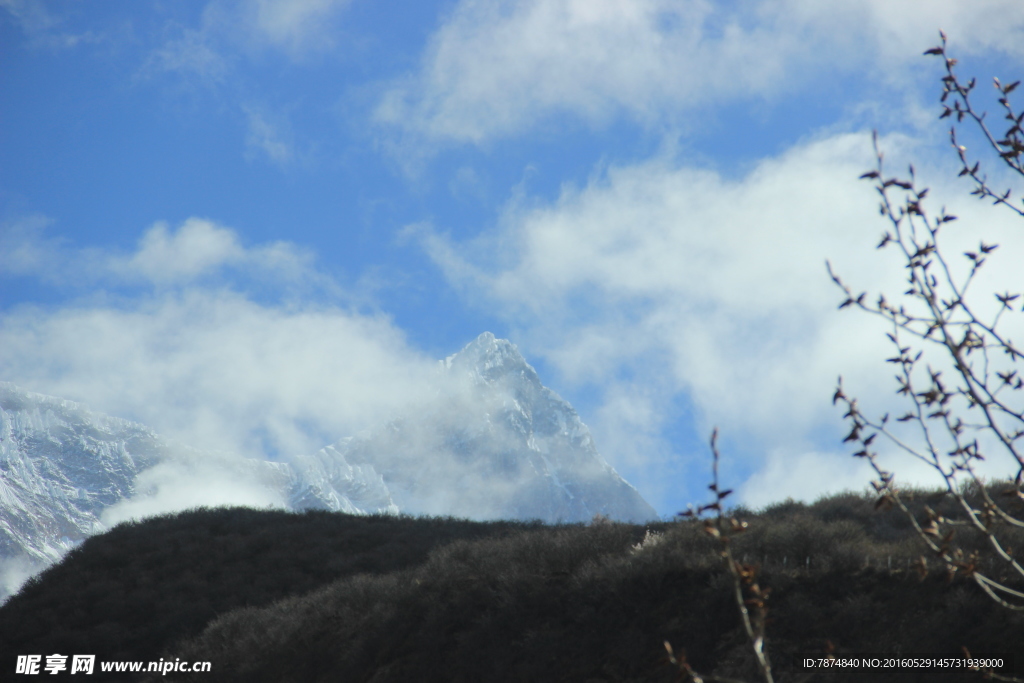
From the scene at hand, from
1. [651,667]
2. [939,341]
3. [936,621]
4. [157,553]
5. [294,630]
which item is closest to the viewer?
[939,341]

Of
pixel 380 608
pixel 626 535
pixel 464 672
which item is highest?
pixel 626 535

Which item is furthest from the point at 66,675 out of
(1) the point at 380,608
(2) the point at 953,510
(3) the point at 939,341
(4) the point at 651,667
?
(2) the point at 953,510

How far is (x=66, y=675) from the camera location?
12570 millimetres

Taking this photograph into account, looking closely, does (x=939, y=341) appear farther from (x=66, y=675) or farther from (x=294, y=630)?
(x=66, y=675)

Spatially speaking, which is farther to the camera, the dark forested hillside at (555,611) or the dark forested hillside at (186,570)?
the dark forested hillside at (186,570)

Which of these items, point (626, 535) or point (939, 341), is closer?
point (939, 341)

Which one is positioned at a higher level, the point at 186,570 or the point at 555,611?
the point at 186,570

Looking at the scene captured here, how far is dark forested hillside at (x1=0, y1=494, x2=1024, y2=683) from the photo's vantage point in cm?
676

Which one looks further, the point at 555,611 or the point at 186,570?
the point at 186,570

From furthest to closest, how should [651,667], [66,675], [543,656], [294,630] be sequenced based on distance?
[66,675], [294,630], [543,656], [651,667]

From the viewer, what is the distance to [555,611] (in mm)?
8648

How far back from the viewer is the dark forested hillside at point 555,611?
6758mm

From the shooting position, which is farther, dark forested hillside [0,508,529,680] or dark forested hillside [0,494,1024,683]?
dark forested hillside [0,508,529,680]

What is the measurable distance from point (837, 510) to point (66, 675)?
15.4m
